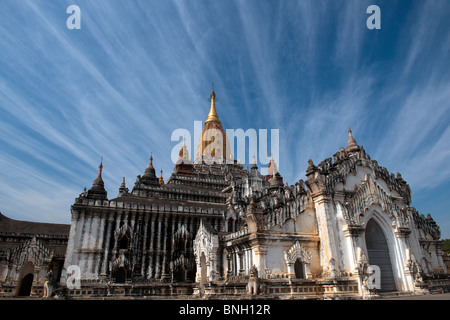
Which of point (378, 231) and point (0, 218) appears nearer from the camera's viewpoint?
point (378, 231)

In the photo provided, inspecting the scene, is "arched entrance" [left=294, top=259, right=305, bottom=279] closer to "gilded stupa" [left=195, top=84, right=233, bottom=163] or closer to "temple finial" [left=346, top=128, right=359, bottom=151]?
"temple finial" [left=346, top=128, right=359, bottom=151]

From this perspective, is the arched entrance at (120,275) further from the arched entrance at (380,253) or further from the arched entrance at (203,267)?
the arched entrance at (380,253)

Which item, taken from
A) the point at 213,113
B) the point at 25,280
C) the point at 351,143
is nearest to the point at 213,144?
the point at 213,113

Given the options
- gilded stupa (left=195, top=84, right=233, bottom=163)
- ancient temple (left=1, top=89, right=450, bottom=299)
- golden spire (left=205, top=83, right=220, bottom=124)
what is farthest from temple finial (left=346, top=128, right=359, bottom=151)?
golden spire (left=205, top=83, right=220, bottom=124)

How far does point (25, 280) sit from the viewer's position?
99.0 ft

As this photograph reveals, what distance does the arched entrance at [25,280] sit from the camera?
96.2 feet

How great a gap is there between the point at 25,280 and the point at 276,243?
82.2ft

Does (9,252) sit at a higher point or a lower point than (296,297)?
higher

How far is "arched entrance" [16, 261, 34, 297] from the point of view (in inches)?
1155

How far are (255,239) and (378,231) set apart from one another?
403 inches
